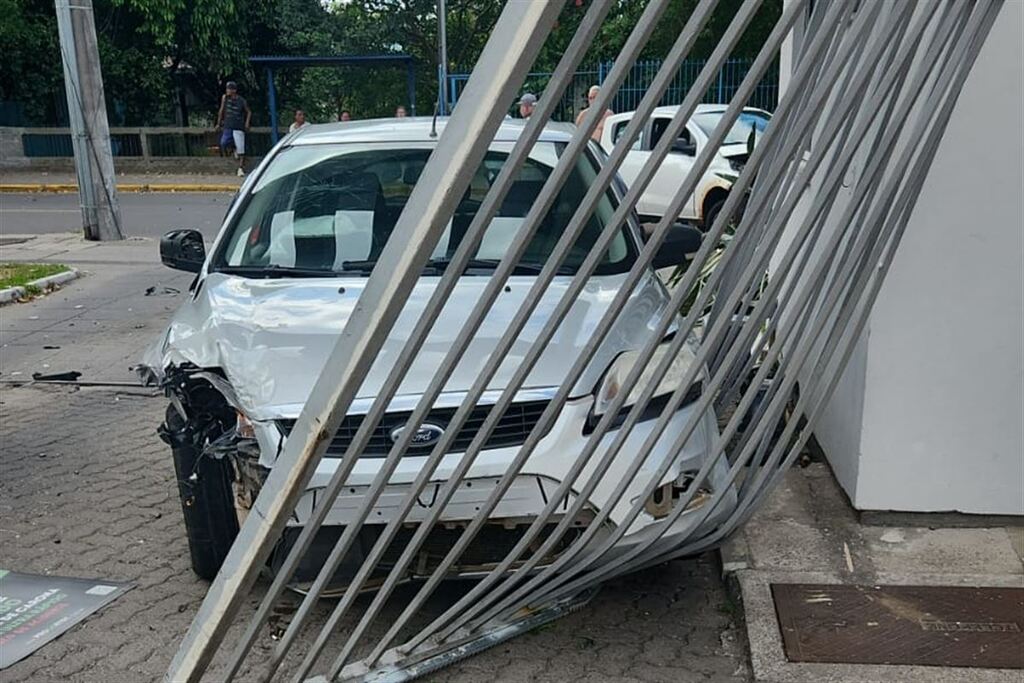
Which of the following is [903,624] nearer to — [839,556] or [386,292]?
[839,556]

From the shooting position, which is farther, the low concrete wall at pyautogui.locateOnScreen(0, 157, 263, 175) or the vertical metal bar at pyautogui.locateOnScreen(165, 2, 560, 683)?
the low concrete wall at pyautogui.locateOnScreen(0, 157, 263, 175)

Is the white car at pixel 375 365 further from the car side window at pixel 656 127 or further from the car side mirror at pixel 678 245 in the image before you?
the car side window at pixel 656 127

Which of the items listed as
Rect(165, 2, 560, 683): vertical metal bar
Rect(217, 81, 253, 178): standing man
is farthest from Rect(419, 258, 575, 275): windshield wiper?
Rect(217, 81, 253, 178): standing man

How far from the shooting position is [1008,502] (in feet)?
12.6

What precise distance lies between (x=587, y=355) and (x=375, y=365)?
3.63 ft

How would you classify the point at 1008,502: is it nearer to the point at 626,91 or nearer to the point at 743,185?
the point at 743,185

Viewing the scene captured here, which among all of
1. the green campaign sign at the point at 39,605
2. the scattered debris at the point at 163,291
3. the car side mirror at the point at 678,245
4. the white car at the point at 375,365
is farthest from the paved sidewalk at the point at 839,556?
the scattered debris at the point at 163,291

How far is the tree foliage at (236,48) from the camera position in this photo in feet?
72.1

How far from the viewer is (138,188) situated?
20.4 meters

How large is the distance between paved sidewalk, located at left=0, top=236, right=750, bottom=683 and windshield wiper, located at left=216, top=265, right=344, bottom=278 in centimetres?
121

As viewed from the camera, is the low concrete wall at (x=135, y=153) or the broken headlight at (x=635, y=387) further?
the low concrete wall at (x=135, y=153)

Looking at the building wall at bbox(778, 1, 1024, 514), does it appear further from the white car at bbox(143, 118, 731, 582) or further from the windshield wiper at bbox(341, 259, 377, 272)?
the windshield wiper at bbox(341, 259, 377, 272)

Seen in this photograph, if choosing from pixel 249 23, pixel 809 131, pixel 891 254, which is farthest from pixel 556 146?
pixel 249 23

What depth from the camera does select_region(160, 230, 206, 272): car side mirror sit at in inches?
186
